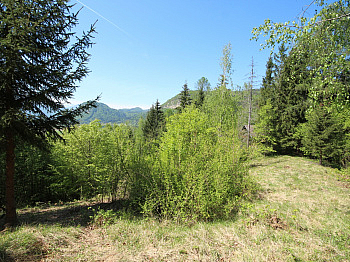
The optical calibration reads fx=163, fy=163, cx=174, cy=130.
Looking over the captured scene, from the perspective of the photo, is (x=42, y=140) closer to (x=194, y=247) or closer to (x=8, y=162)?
(x=8, y=162)

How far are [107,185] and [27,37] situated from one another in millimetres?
5383

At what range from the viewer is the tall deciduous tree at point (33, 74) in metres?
4.21

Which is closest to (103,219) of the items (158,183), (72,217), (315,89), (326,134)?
(72,217)

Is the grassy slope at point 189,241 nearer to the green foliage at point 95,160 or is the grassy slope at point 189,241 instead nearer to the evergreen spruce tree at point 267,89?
the green foliage at point 95,160

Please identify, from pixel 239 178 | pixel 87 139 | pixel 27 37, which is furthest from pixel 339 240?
pixel 87 139

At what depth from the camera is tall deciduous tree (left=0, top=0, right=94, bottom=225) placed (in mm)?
4207

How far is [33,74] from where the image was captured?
4.64 meters

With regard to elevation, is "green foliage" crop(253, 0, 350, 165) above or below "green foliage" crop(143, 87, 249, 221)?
above

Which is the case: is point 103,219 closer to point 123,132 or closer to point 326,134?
point 123,132

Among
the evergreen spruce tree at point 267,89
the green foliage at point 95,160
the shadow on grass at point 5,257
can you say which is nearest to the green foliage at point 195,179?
the green foliage at point 95,160

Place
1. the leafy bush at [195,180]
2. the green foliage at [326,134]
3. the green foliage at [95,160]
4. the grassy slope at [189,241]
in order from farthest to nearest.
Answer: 1. the green foliage at [326,134]
2. the green foliage at [95,160]
3. the leafy bush at [195,180]
4. the grassy slope at [189,241]

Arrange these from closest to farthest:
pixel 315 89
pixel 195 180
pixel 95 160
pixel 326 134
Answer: pixel 315 89 < pixel 195 180 < pixel 95 160 < pixel 326 134

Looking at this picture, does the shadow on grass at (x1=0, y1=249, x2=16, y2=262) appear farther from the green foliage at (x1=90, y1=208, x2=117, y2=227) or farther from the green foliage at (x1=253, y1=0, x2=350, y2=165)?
the green foliage at (x1=253, y1=0, x2=350, y2=165)

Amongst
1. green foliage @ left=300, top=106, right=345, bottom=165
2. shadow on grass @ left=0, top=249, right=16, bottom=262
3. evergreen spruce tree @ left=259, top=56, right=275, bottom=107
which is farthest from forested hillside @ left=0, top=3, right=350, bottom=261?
evergreen spruce tree @ left=259, top=56, right=275, bottom=107
